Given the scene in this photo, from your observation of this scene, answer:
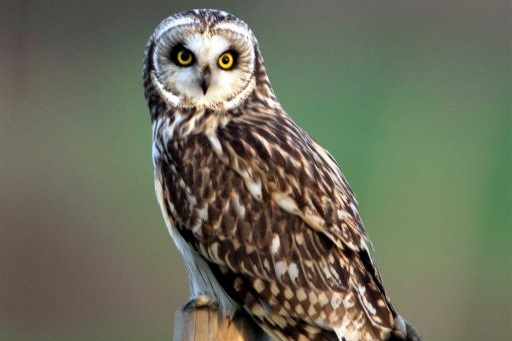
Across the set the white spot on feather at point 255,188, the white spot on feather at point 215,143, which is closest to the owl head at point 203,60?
the white spot on feather at point 215,143

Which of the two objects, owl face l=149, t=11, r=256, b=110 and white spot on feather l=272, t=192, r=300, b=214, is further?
owl face l=149, t=11, r=256, b=110

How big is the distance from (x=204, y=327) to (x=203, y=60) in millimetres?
965

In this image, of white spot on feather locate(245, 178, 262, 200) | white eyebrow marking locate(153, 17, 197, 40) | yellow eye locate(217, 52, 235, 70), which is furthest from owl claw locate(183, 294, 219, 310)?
white eyebrow marking locate(153, 17, 197, 40)

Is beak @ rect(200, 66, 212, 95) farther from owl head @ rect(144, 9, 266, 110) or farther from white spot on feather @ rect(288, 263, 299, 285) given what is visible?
white spot on feather @ rect(288, 263, 299, 285)

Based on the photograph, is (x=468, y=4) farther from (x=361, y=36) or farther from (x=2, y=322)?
(x=2, y=322)

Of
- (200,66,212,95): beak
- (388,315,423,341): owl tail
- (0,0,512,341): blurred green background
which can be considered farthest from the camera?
(0,0,512,341): blurred green background

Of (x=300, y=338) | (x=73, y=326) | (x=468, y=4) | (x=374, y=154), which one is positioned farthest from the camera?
(x=468, y=4)

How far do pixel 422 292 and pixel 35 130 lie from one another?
11.0 feet

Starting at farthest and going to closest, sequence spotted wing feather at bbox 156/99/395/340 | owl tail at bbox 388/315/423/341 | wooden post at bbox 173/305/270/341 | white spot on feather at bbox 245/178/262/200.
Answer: white spot on feather at bbox 245/178/262/200, spotted wing feather at bbox 156/99/395/340, owl tail at bbox 388/315/423/341, wooden post at bbox 173/305/270/341

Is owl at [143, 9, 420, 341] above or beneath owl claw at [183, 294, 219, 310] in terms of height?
above

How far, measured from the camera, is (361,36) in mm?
11094

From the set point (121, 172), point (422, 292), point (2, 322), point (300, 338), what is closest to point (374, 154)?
point (422, 292)

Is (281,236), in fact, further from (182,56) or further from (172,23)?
(172,23)

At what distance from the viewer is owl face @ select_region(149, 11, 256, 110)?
470 cm
